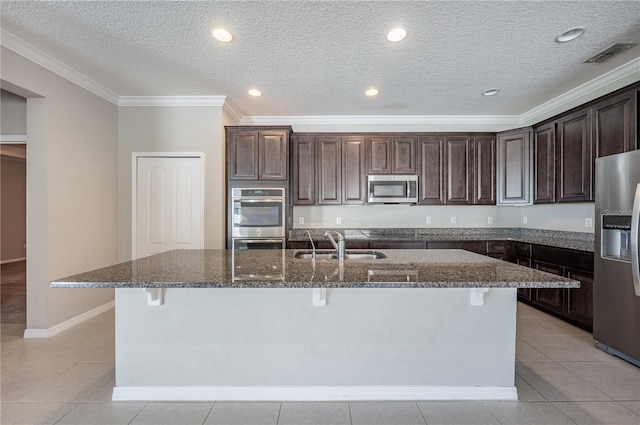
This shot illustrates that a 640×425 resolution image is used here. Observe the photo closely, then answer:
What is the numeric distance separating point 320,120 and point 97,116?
117 inches

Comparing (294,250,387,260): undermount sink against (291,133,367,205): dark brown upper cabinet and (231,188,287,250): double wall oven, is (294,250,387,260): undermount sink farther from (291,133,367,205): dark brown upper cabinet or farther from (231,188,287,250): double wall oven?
(291,133,367,205): dark brown upper cabinet

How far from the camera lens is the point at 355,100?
398 centimetres

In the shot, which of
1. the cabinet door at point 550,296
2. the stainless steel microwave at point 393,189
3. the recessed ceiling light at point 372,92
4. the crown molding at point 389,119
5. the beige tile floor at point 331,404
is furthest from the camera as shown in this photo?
the crown molding at point 389,119

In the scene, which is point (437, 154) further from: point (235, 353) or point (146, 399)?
point (146, 399)

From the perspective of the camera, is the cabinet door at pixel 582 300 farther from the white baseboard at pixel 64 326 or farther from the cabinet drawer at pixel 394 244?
the white baseboard at pixel 64 326

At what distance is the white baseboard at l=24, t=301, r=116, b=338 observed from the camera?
3.00 meters

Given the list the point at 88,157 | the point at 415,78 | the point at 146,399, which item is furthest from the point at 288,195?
the point at 146,399

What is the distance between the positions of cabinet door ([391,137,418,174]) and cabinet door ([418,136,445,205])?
0.40 feet

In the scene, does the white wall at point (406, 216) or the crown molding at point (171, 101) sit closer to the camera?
the crown molding at point (171, 101)

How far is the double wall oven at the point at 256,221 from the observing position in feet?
13.2

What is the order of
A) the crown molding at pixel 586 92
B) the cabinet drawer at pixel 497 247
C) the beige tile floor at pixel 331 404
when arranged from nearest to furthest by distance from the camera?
the beige tile floor at pixel 331 404, the crown molding at pixel 586 92, the cabinet drawer at pixel 497 247

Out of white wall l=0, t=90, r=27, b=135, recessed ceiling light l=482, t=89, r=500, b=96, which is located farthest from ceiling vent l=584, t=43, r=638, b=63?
white wall l=0, t=90, r=27, b=135

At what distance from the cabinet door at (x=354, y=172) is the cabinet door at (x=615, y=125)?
2635 mm

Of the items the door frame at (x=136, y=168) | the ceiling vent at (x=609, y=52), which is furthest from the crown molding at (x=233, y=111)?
the ceiling vent at (x=609, y=52)
